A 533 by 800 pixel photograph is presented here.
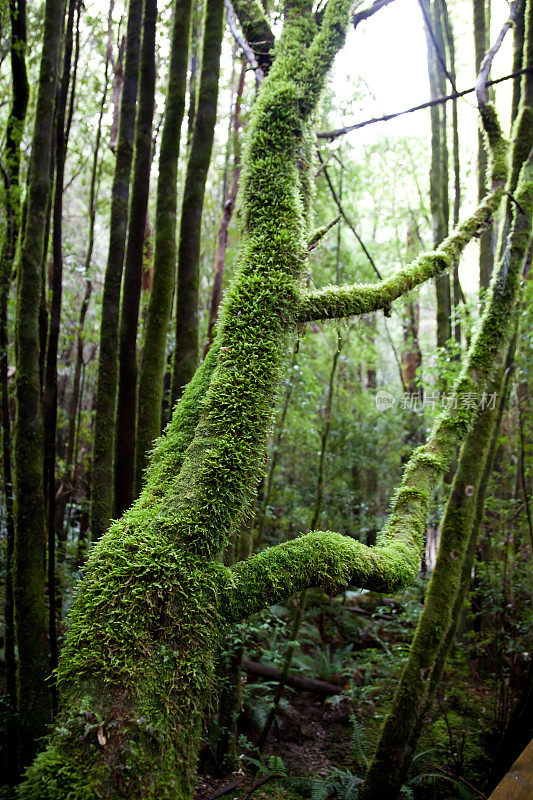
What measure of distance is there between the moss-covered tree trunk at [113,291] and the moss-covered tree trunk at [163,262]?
18.6 inches

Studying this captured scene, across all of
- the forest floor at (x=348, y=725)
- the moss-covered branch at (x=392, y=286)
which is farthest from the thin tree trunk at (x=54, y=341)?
the moss-covered branch at (x=392, y=286)

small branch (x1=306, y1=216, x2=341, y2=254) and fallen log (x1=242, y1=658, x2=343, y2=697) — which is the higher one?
small branch (x1=306, y1=216, x2=341, y2=254)

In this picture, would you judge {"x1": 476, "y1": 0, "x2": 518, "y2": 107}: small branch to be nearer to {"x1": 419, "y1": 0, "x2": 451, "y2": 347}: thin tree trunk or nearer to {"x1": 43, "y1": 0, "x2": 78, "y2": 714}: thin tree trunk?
{"x1": 43, "y1": 0, "x2": 78, "y2": 714}: thin tree trunk

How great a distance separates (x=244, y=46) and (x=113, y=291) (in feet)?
9.41

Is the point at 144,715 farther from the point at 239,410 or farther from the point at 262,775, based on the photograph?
the point at 262,775

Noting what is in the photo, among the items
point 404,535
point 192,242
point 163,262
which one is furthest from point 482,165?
point 404,535

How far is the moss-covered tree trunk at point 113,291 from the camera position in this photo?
482 centimetres

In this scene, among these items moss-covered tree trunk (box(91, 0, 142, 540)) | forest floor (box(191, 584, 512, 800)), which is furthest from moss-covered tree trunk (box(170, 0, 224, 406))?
forest floor (box(191, 584, 512, 800))

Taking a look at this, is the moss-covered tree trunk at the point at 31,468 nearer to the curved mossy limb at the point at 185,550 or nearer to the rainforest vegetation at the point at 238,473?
the rainforest vegetation at the point at 238,473

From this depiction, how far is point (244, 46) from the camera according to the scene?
2455mm

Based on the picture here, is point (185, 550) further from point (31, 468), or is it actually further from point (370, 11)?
point (31, 468)

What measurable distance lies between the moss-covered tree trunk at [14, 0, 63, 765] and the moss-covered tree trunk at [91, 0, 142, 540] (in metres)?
0.89

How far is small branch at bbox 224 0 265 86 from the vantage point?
2.44 m

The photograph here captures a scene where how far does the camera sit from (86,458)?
1029 cm
